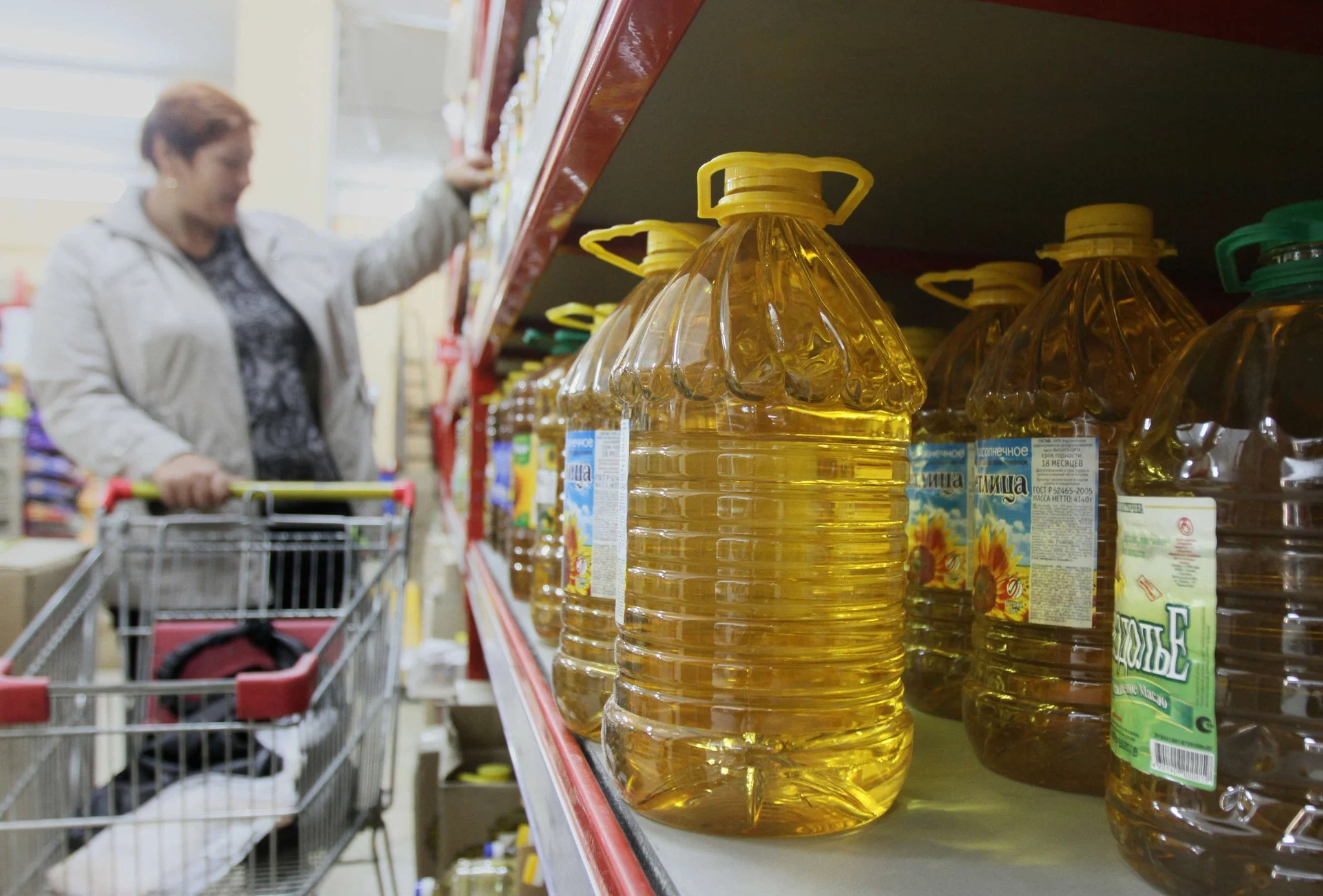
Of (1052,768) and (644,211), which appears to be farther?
(644,211)

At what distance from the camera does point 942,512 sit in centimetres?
100

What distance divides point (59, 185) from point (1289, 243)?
1185 cm

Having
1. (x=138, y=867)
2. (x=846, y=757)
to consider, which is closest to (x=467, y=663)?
(x=138, y=867)

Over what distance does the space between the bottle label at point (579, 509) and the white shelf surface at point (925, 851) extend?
237 millimetres

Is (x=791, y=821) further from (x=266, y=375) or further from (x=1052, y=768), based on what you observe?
(x=266, y=375)

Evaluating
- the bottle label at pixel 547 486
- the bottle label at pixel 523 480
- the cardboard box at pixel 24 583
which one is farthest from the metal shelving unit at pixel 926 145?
the cardboard box at pixel 24 583

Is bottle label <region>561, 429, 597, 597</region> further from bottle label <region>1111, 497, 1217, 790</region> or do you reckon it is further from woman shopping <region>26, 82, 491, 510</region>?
woman shopping <region>26, 82, 491, 510</region>

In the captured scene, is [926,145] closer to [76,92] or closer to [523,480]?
[523,480]

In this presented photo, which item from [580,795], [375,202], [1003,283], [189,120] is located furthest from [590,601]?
[375,202]

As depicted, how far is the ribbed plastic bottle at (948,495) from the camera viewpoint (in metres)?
0.99

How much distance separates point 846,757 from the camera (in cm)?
71

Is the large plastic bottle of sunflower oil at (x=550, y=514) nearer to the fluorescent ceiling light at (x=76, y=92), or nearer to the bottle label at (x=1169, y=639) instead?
the bottle label at (x=1169, y=639)

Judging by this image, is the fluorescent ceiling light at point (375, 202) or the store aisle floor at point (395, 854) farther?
the fluorescent ceiling light at point (375, 202)

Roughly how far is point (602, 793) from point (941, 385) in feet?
2.03
